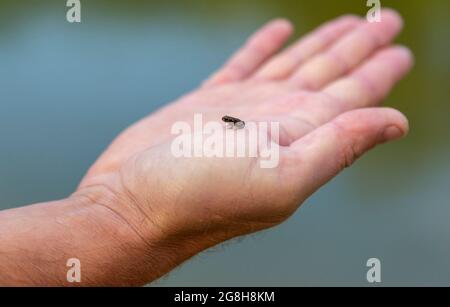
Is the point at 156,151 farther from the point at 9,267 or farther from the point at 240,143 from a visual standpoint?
the point at 9,267

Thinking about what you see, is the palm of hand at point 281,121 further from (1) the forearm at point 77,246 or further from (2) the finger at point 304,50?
(1) the forearm at point 77,246

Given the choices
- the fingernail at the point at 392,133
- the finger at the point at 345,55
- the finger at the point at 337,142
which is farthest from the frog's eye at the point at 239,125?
the finger at the point at 345,55

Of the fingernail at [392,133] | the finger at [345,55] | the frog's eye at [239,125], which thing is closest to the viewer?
the fingernail at [392,133]

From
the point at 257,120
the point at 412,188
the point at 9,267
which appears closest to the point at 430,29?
the point at 412,188

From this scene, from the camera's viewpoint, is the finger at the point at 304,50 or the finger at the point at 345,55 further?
the finger at the point at 304,50

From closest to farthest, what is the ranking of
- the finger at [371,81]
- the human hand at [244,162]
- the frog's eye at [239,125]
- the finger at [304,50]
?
the human hand at [244,162], the frog's eye at [239,125], the finger at [371,81], the finger at [304,50]

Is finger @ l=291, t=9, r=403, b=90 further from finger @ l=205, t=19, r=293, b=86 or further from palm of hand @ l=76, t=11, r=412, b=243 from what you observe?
finger @ l=205, t=19, r=293, b=86
